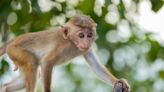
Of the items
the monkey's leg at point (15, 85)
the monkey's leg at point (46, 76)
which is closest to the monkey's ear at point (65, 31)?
the monkey's leg at point (46, 76)

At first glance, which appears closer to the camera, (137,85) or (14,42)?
(14,42)

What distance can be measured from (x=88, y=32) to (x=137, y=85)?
5.66 meters

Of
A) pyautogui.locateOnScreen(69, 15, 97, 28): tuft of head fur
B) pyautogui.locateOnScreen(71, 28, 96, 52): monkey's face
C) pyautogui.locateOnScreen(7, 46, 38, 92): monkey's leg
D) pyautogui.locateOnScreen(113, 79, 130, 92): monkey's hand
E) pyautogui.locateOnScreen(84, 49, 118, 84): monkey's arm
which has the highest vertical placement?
pyautogui.locateOnScreen(69, 15, 97, 28): tuft of head fur

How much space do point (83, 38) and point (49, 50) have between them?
1.12 feet

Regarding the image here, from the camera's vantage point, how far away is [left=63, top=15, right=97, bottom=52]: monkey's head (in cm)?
530

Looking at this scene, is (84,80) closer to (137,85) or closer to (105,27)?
(137,85)

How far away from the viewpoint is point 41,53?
18.6 ft

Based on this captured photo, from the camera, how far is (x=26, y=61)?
5555 millimetres

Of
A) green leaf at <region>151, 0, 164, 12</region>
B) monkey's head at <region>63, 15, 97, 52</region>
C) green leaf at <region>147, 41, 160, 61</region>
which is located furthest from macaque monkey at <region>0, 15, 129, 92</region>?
green leaf at <region>147, 41, 160, 61</region>

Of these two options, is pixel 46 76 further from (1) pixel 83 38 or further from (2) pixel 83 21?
(2) pixel 83 21

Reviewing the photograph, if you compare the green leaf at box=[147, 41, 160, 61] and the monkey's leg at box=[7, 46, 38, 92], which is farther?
the green leaf at box=[147, 41, 160, 61]

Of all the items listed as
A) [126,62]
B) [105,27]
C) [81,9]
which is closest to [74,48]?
[81,9]

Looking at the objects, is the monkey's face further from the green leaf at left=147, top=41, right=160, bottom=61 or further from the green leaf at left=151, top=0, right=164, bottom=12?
the green leaf at left=147, top=41, right=160, bottom=61

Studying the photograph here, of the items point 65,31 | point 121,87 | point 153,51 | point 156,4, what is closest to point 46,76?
point 65,31
